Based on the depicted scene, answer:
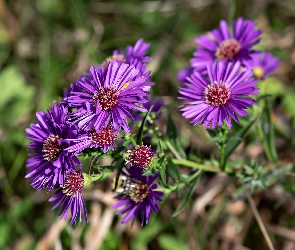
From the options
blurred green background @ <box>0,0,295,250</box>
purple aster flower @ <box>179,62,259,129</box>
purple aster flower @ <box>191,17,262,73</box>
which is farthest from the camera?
blurred green background @ <box>0,0,295,250</box>

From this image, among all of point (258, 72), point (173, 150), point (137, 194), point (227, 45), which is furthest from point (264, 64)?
point (137, 194)

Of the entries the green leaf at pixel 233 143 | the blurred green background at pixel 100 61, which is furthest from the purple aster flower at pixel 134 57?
the blurred green background at pixel 100 61

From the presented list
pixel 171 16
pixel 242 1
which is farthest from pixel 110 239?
pixel 242 1

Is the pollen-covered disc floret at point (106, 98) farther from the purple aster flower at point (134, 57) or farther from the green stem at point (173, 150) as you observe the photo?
the green stem at point (173, 150)

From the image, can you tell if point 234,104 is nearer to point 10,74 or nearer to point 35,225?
point 35,225

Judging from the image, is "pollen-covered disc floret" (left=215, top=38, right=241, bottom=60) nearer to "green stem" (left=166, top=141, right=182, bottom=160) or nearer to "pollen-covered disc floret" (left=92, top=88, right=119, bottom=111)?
"green stem" (left=166, top=141, right=182, bottom=160)

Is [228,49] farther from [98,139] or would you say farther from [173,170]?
[98,139]

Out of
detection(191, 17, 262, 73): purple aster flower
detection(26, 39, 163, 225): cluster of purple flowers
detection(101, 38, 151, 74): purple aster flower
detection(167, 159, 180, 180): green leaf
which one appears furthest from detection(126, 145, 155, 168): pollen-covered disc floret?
detection(191, 17, 262, 73): purple aster flower
